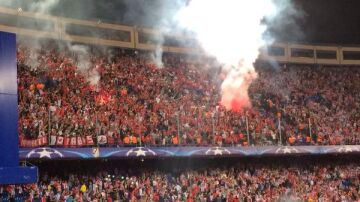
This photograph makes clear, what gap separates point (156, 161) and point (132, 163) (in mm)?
1489

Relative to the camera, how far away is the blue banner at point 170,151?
2330 centimetres

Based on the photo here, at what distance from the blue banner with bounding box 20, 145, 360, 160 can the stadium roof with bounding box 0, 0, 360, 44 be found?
8.41m

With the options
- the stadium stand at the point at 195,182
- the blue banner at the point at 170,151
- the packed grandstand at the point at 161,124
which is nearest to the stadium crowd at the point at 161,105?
the packed grandstand at the point at 161,124

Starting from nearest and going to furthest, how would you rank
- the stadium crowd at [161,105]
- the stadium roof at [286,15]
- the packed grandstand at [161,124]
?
the packed grandstand at [161,124] → the stadium crowd at [161,105] → the stadium roof at [286,15]

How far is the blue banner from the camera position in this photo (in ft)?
76.4

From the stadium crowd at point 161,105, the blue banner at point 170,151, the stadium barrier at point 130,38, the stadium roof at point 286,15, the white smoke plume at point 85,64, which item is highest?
the stadium roof at point 286,15

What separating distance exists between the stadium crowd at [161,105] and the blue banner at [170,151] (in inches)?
12.6

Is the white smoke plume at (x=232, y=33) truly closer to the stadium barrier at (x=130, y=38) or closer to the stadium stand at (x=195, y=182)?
the stadium barrier at (x=130, y=38)

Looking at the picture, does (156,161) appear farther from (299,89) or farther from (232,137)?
(299,89)

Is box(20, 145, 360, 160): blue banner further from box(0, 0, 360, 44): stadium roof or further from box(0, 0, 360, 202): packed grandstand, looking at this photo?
box(0, 0, 360, 44): stadium roof

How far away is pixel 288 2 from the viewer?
3672cm

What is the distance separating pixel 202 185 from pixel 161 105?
487 cm

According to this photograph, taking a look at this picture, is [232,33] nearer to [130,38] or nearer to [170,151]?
[130,38]

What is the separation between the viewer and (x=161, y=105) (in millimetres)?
29359
